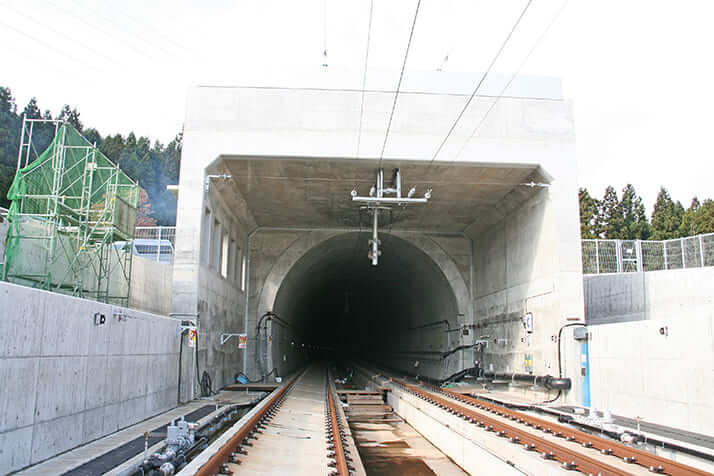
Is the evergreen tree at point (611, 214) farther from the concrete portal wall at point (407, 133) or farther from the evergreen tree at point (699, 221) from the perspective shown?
the concrete portal wall at point (407, 133)

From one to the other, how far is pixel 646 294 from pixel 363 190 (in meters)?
8.77

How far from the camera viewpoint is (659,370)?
11539 millimetres

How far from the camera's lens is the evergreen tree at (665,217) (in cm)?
5741

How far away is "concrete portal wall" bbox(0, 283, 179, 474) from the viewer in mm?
6574

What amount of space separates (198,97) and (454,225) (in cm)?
1135

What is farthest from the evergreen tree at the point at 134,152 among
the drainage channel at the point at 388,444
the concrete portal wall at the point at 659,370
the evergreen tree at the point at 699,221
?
the evergreen tree at the point at 699,221

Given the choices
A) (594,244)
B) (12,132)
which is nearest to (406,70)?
(594,244)

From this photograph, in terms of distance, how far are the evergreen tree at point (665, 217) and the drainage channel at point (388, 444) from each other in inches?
1864

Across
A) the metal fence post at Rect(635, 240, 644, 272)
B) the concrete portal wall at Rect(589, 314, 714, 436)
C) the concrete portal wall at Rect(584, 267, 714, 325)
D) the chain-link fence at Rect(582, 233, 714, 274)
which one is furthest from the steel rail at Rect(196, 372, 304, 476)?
the metal fence post at Rect(635, 240, 644, 272)

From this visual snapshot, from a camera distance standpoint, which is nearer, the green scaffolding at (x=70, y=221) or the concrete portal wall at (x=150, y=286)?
the green scaffolding at (x=70, y=221)

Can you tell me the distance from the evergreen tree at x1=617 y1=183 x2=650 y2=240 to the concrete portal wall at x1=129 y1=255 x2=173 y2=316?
165 feet

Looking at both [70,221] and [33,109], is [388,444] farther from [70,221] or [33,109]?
[33,109]

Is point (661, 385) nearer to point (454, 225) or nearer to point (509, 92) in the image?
point (509, 92)

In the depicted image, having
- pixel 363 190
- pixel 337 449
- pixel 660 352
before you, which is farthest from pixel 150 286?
pixel 660 352
